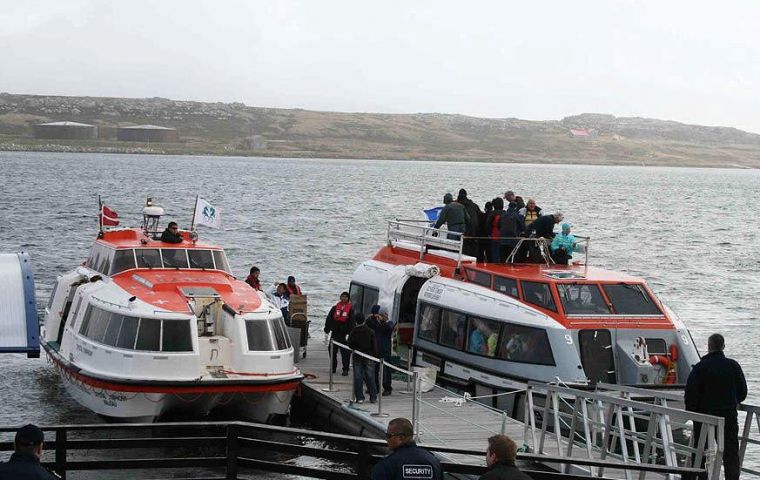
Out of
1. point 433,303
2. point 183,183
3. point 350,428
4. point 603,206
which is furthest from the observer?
point 183,183

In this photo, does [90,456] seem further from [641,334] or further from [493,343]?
[641,334]

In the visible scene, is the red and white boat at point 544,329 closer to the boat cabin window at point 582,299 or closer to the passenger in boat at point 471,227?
the boat cabin window at point 582,299

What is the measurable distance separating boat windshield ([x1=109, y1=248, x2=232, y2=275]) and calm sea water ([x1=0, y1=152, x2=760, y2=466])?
3577 mm

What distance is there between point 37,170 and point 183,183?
117 ft

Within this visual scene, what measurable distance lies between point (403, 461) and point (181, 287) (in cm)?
A: 1518

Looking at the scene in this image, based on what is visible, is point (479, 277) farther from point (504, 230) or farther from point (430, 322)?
point (504, 230)

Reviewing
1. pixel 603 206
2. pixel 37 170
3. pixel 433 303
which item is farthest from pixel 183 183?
pixel 433 303

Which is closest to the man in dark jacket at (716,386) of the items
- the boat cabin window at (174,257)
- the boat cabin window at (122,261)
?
the boat cabin window at (174,257)

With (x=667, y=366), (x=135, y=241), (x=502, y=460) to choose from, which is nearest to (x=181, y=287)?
(x=135, y=241)

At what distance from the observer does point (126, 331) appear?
22812 millimetres

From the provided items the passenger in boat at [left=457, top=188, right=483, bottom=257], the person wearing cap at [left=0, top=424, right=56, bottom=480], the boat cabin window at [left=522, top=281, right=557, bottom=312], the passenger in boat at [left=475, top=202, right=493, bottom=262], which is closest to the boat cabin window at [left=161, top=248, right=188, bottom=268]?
the passenger in boat at [left=457, top=188, right=483, bottom=257]

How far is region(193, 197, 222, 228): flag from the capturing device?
28.9 meters

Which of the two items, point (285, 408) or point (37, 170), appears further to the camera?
point (37, 170)

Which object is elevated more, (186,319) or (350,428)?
(186,319)
